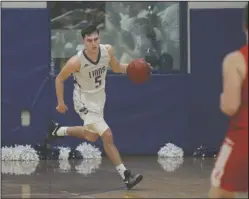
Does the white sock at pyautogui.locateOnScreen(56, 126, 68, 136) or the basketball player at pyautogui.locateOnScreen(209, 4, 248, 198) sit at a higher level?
the basketball player at pyautogui.locateOnScreen(209, 4, 248, 198)

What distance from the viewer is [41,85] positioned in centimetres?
1188

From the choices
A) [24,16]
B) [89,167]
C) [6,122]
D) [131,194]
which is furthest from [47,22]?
[131,194]

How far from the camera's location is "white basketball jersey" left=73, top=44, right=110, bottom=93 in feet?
28.9

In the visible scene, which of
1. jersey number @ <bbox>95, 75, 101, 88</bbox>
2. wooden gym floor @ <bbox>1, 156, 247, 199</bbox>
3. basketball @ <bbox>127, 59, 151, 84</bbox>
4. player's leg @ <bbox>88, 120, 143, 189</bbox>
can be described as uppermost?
basketball @ <bbox>127, 59, 151, 84</bbox>

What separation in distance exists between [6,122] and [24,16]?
5.79 feet

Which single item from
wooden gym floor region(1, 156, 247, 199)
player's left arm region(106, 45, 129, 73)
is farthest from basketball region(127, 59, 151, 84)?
wooden gym floor region(1, 156, 247, 199)

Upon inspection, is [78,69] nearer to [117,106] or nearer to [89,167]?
[89,167]

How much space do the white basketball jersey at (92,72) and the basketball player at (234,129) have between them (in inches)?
153

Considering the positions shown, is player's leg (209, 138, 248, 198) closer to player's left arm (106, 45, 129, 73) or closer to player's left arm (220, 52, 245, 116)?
player's left arm (220, 52, 245, 116)

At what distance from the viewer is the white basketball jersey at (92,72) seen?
8.81 m

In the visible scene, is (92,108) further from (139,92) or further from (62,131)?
(139,92)

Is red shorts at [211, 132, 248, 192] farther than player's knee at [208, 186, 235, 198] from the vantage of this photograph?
No

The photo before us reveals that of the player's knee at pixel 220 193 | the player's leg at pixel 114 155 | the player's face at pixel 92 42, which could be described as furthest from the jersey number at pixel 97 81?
the player's knee at pixel 220 193

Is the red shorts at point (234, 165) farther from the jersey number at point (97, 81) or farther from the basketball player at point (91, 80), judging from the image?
the jersey number at point (97, 81)
